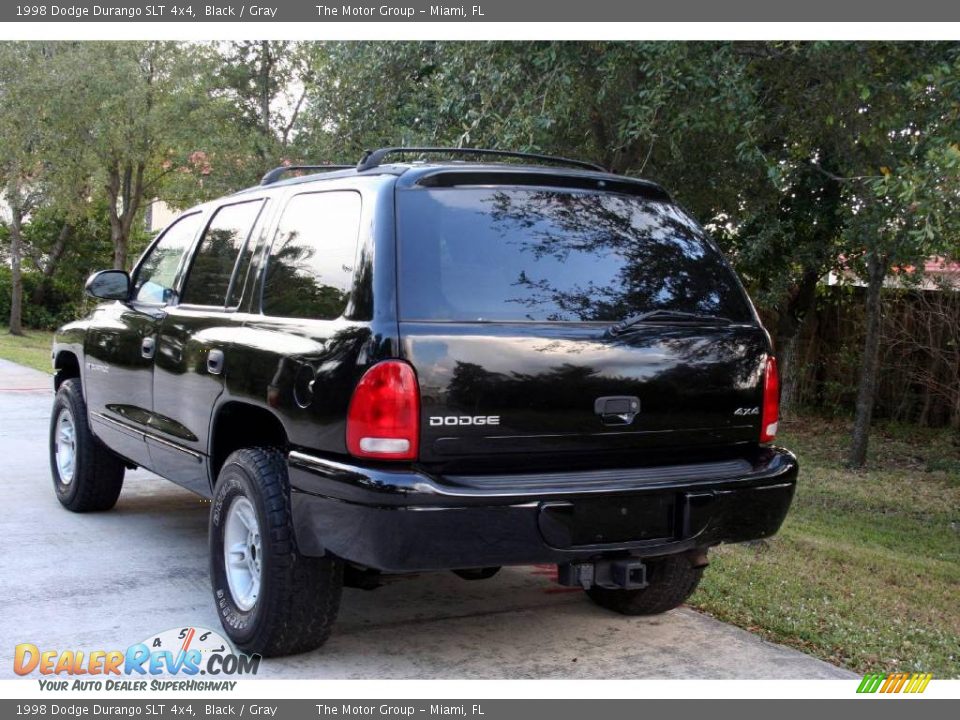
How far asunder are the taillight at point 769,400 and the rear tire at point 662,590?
738mm

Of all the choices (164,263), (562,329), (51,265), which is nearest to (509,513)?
(562,329)

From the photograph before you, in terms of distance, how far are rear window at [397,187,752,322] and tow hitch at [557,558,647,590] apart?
0.91 meters

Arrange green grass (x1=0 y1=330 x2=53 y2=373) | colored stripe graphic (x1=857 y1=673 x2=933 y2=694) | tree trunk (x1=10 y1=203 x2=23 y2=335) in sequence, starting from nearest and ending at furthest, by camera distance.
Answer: colored stripe graphic (x1=857 y1=673 x2=933 y2=694) → green grass (x1=0 y1=330 x2=53 y2=373) → tree trunk (x1=10 y1=203 x2=23 y2=335)

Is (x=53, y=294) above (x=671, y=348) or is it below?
below

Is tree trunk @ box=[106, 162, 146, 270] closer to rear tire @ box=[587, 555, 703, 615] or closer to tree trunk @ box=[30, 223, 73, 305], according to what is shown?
tree trunk @ box=[30, 223, 73, 305]

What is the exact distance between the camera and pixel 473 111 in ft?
27.7

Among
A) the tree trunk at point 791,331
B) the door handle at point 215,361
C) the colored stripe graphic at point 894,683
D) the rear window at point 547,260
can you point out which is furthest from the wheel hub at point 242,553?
the tree trunk at point 791,331

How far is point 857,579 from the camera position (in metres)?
5.99

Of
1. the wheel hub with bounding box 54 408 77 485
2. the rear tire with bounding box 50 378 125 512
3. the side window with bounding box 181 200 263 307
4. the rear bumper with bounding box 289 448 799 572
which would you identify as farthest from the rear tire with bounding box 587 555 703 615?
the wheel hub with bounding box 54 408 77 485

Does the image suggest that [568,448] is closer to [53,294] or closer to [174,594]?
[174,594]

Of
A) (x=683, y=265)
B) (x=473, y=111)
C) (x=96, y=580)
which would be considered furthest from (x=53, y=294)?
(x=683, y=265)

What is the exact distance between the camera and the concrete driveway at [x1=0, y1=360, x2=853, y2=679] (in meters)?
4.31

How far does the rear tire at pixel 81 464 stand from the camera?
6.58 metres

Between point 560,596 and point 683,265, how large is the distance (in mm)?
1844
